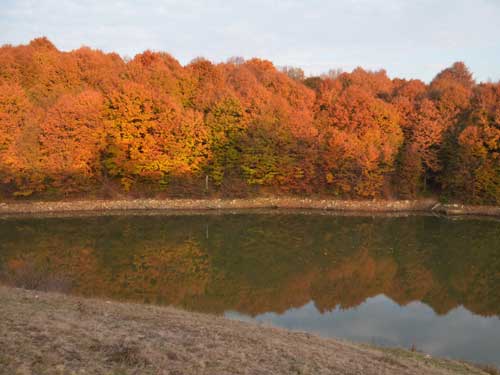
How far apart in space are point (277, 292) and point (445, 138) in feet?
94.5

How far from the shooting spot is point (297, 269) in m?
20.5

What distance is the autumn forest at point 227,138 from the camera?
34000 mm

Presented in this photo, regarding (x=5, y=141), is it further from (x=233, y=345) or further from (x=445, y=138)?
(x=445, y=138)

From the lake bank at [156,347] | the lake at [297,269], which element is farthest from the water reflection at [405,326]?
the lake bank at [156,347]

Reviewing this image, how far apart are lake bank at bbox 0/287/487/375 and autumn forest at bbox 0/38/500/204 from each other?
24931mm

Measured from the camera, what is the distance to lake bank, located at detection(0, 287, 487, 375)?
644 cm

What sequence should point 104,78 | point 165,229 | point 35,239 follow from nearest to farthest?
point 35,239 → point 165,229 → point 104,78

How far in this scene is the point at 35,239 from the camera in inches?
988

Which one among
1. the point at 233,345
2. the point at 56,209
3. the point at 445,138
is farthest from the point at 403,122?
the point at 233,345

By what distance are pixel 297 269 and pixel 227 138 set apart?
20456 millimetres

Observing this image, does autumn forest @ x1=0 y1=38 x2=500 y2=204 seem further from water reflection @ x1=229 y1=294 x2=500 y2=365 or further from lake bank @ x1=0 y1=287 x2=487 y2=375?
lake bank @ x1=0 y1=287 x2=487 y2=375

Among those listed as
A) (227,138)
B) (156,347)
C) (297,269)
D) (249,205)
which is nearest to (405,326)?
(297,269)

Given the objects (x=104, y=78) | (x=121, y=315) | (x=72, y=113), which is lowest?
(x=121, y=315)

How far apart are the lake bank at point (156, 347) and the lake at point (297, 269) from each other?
3621mm
